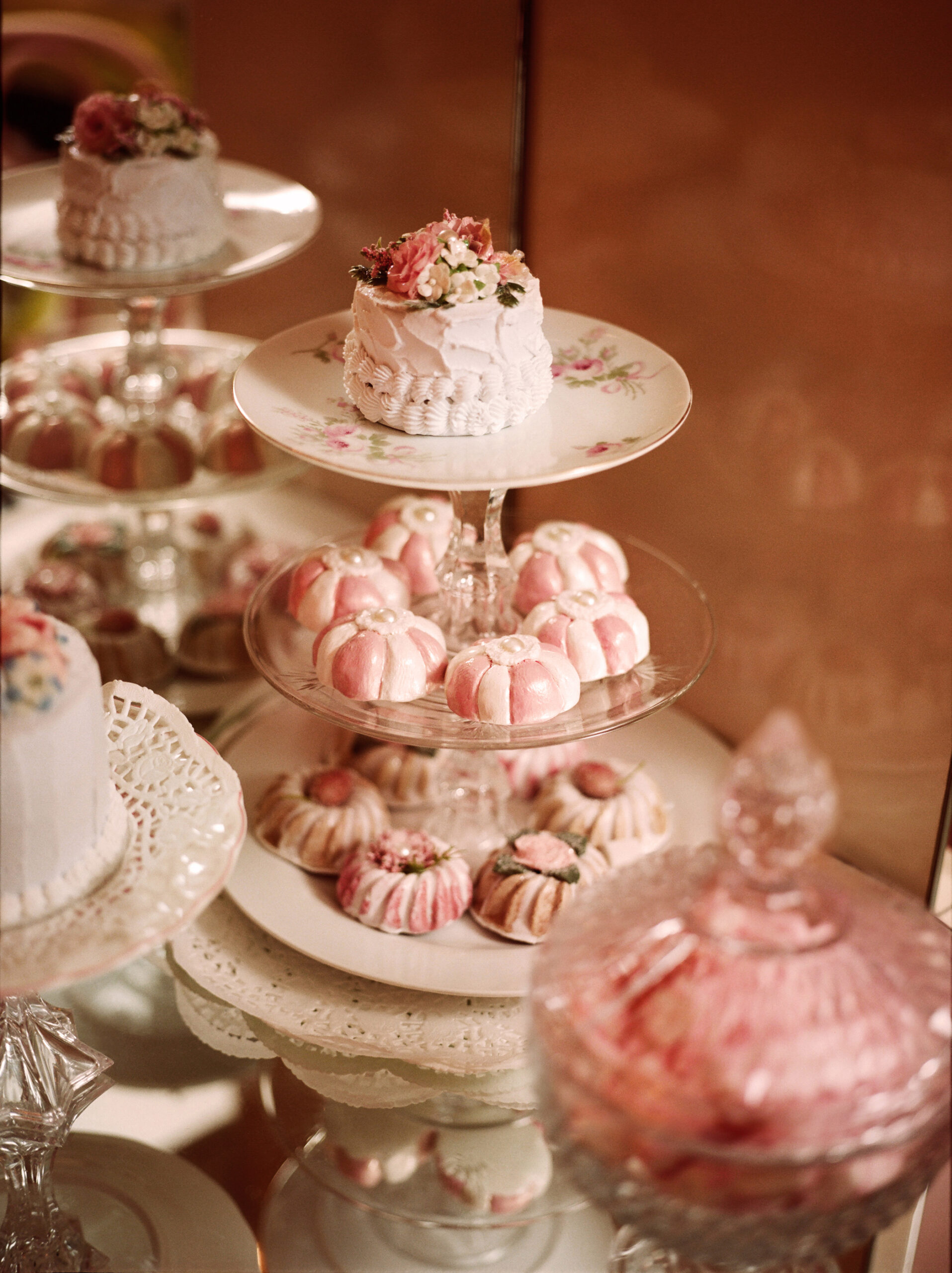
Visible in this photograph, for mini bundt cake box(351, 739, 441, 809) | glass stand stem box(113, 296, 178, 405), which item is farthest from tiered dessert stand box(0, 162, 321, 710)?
mini bundt cake box(351, 739, 441, 809)

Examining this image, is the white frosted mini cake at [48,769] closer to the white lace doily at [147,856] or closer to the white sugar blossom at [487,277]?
the white lace doily at [147,856]

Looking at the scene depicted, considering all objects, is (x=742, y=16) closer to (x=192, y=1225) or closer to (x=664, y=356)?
(x=664, y=356)

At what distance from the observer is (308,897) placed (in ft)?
4.98

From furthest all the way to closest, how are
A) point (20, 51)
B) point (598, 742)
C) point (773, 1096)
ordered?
point (20, 51) < point (598, 742) < point (773, 1096)

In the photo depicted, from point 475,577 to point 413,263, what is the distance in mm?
358

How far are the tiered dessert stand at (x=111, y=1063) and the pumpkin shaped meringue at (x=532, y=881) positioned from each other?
39 cm

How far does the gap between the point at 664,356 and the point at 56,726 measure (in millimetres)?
696

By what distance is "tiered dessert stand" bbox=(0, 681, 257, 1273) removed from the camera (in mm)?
1035

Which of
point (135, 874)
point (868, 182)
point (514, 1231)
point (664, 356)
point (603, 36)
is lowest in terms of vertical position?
point (514, 1231)

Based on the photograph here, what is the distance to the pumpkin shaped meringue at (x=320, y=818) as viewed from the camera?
1.54 m

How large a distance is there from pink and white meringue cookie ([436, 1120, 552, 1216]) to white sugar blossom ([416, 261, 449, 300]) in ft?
2.57

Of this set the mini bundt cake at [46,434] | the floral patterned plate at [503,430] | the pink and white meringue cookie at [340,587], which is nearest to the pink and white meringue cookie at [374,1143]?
the pink and white meringue cookie at [340,587]

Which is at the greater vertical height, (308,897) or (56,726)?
(56,726)

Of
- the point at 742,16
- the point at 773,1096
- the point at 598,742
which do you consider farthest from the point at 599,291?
the point at 773,1096
